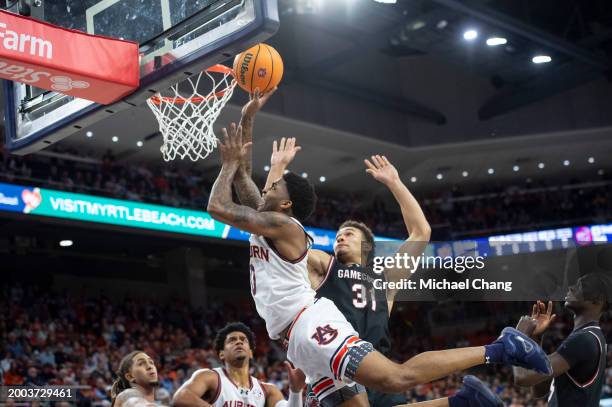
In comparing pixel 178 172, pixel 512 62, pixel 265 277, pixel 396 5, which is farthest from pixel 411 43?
pixel 265 277

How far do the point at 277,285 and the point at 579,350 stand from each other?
1.59 m

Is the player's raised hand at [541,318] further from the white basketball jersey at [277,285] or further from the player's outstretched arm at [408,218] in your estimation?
the white basketball jersey at [277,285]

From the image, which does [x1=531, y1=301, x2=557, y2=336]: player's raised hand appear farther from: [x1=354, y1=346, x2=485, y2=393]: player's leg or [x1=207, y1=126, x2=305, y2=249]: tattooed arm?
[x1=207, y1=126, x2=305, y2=249]: tattooed arm

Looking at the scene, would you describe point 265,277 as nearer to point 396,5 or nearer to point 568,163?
point 396,5

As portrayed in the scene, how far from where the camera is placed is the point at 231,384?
5.68 metres

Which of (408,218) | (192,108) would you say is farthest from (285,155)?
(192,108)

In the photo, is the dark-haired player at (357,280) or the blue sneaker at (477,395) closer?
the blue sneaker at (477,395)

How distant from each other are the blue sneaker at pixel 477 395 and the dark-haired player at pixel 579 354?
0.17 m

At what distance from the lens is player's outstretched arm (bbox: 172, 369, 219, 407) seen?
531cm

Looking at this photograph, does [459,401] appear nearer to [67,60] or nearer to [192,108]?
[67,60]

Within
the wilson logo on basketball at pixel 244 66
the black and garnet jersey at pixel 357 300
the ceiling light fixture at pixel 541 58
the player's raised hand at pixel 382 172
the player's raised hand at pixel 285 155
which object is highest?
the ceiling light fixture at pixel 541 58

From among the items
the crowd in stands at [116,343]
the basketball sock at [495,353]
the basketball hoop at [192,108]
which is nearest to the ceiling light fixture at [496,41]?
the crowd in stands at [116,343]

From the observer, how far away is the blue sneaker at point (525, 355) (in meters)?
3.92

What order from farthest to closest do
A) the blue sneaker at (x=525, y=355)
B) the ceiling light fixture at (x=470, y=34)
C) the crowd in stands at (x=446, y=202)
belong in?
the crowd in stands at (x=446, y=202) → the ceiling light fixture at (x=470, y=34) → the blue sneaker at (x=525, y=355)
